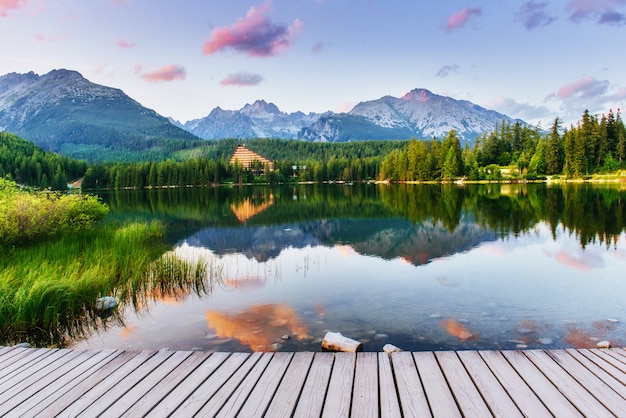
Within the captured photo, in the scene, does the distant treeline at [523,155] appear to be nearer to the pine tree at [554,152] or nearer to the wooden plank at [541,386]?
the pine tree at [554,152]

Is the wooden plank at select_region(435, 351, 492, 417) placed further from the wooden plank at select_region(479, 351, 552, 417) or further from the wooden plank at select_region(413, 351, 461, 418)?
the wooden plank at select_region(479, 351, 552, 417)

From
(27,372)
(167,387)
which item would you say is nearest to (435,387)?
(167,387)

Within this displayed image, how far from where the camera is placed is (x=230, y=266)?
2191 cm

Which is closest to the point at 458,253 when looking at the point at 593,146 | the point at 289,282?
the point at 289,282

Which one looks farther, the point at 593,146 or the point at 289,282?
the point at 593,146

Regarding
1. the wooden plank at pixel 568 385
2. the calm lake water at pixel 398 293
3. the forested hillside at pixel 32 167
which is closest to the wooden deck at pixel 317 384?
the wooden plank at pixel 568 385

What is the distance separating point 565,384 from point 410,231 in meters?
26.6

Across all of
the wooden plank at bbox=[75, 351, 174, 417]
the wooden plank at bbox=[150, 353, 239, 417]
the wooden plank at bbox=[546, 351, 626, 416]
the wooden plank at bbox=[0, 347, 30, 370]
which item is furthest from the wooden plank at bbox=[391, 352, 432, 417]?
the wooden plank at bbox=[0, 347, 30, 370]

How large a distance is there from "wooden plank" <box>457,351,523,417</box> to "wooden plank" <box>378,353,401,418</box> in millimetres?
1163

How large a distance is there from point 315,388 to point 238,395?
1.08 m

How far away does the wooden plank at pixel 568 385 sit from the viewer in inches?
197

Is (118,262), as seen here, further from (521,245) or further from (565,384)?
(521,245)

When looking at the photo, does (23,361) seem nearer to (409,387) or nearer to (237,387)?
(237,387)

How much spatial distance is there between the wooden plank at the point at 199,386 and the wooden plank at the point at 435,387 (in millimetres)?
2984
